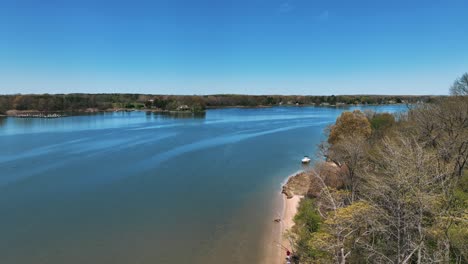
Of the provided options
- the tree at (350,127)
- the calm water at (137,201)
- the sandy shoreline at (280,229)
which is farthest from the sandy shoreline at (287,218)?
the tree at (350,127)

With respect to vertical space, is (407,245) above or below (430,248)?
above

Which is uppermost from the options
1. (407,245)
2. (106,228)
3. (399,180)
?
(399,180)

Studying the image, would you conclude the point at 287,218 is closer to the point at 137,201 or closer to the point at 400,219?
the point at 137,201

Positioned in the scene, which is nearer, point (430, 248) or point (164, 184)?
point (430, 248)

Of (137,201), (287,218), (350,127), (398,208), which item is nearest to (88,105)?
(137,201)

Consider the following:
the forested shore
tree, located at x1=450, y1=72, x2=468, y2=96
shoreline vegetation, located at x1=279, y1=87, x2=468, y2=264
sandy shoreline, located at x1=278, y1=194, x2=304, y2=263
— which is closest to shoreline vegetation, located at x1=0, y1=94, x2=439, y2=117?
tree, located at x1=450, y1=72, x2=468, y2=96

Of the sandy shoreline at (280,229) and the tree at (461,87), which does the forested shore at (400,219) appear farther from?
the tree at (461,87)

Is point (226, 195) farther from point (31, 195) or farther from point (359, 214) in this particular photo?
point (359, 214)

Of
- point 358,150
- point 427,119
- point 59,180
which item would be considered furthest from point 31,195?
point 427,119
